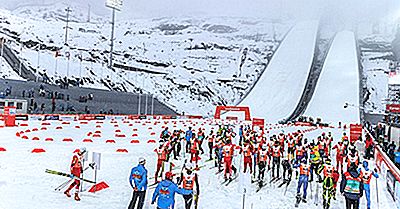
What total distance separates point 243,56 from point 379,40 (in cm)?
2205

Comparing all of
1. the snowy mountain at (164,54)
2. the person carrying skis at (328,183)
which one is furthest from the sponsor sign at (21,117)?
the person carrying skis at (328,183)

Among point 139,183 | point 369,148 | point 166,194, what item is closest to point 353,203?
point 166,194

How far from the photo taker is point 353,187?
818 centimetres

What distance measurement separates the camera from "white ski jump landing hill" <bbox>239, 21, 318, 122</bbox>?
42656 mm

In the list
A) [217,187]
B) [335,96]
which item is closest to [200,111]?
[335,96]

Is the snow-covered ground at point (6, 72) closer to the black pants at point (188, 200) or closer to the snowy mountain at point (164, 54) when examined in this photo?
the snowy mountain at point (164, 54)

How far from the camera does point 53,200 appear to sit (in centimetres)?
852

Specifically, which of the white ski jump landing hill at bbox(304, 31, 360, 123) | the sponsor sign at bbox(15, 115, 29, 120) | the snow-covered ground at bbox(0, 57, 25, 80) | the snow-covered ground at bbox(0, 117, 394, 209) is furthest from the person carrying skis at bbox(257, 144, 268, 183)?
the snow-covered ground at bbox(0, 57, 25, 80)

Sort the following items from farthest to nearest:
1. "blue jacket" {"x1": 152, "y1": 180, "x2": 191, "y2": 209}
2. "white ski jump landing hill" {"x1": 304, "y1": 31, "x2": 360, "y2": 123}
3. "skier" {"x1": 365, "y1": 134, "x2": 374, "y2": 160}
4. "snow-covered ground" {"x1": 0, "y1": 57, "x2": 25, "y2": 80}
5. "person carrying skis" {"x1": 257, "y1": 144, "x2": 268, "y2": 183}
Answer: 1. "white ski jump landing hill" {"x1": 304, "y1": 31, "x2": 360, "y2": 123}
2. "snow-covered ground" {"x1": 0, "y1": 57, "x2": 25, "y2": 80}
3. "skier" {"x1": 365, "y1": 134, "x2": 374, "y2": 160}
4. "person carrying skis" {"x1": 257, "y1": 144, "x2": 268, "y2": 183}
5. "blue jacket" {"x1": 152, "y1": 180, "x2": 191, "y2": 209}

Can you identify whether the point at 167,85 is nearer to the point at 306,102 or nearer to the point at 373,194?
the point at 306,102

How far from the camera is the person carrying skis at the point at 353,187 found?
8.15 m

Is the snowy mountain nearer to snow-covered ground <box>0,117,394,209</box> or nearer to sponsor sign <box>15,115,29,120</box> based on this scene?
sponsor sign <box>15,115,29,120</box>

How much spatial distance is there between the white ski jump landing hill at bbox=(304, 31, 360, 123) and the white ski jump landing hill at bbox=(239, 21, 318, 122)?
98.4 inches

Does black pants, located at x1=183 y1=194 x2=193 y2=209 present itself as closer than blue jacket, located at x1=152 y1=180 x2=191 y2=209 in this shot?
No
